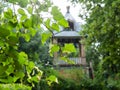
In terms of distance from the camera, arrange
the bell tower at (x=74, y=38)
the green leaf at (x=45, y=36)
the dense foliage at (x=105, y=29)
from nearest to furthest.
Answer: the green leaf at (x=45, y=36) < the dense foliage at (x=105, y=29) < the bell tower at (x=74, y=38)

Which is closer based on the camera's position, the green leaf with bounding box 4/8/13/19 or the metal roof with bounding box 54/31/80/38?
the green leaf with bounding box 4/8/13/19

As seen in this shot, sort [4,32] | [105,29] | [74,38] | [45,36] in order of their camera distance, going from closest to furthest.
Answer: [4,32] → [45,36] → [105,29] → [74,38]

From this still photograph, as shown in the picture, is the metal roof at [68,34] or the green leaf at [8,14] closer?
the green leaf at [8,14]

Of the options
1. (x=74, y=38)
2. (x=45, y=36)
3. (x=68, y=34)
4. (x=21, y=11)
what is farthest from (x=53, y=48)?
(x=68, y=34)

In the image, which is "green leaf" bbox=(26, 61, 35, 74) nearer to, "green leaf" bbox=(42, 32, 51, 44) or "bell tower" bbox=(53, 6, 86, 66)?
"green leaf" bbox=(42, 32, 51, 44)

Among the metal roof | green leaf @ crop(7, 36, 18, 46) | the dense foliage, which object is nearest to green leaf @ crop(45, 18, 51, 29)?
green leaf @ crop(7, 36, 18, 46)

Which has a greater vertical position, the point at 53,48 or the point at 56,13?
the point at 56,13

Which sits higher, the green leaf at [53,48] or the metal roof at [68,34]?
the green leaf at [53,48]

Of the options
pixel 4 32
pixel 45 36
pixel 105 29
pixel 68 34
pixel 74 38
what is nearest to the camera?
pixel 4 32

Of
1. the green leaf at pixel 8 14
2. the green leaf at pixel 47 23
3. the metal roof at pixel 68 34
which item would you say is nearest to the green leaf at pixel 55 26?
the green leaf at pixel 47 23

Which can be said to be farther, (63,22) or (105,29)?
(105,29)

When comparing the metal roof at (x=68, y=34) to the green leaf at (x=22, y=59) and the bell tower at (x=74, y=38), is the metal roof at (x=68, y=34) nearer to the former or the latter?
the bell tower at (x=74, y=38)

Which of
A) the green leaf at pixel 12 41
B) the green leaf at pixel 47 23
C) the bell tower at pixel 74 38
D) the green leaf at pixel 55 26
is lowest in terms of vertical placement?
the bell tower at pixel 74 38

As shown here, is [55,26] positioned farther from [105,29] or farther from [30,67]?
[105,29]
